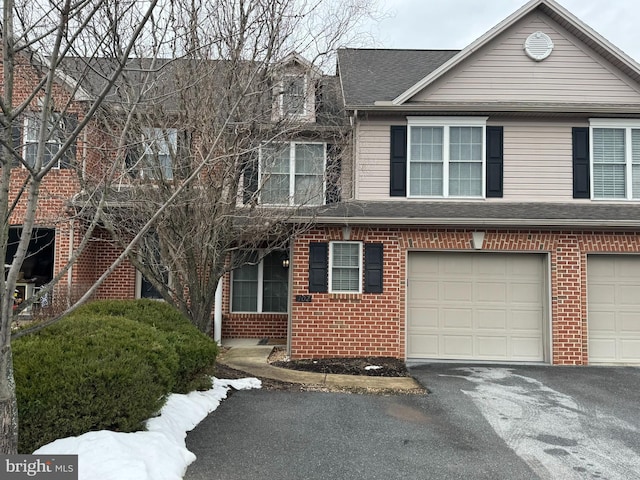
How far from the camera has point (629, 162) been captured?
10141 mm

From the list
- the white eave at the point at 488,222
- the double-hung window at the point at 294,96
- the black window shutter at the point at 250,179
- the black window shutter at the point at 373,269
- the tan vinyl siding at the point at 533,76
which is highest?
the tan vinyl siding at the point at 533,76

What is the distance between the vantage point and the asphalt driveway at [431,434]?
4.44m

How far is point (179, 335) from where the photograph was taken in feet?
20.0

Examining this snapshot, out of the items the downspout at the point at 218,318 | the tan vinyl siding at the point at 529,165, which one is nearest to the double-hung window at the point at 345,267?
the tan vinyl siding at the point at 529,165

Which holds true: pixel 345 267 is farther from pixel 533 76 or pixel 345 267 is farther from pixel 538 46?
pixel 538 46

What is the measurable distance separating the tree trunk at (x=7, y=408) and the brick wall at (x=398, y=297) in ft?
20.6

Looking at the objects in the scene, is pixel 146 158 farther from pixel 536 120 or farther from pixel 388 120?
pixel 536 120

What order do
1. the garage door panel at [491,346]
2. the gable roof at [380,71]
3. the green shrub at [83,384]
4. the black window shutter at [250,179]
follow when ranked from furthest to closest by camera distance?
the gable roof at [380,71]
the garage door panel at [491,346]
the black window shutter at [250,179]
the green shrub at [83,384]

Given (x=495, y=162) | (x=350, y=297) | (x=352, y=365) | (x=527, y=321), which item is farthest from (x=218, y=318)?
(x=495, y=162)

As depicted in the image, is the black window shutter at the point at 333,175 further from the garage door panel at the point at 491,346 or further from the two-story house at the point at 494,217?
the garage door panel at the point at 491,346

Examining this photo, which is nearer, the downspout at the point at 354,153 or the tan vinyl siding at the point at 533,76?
the downspout at the point at 354,153

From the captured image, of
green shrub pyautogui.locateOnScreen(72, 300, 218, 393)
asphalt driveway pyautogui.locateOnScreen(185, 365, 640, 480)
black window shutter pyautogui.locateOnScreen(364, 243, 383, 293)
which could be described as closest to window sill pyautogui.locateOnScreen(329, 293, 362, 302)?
black window shutter pyautogui.locateOnScreen(364, 243, 383, 293)

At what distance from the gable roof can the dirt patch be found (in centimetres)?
531

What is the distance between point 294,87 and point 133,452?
678 cm
